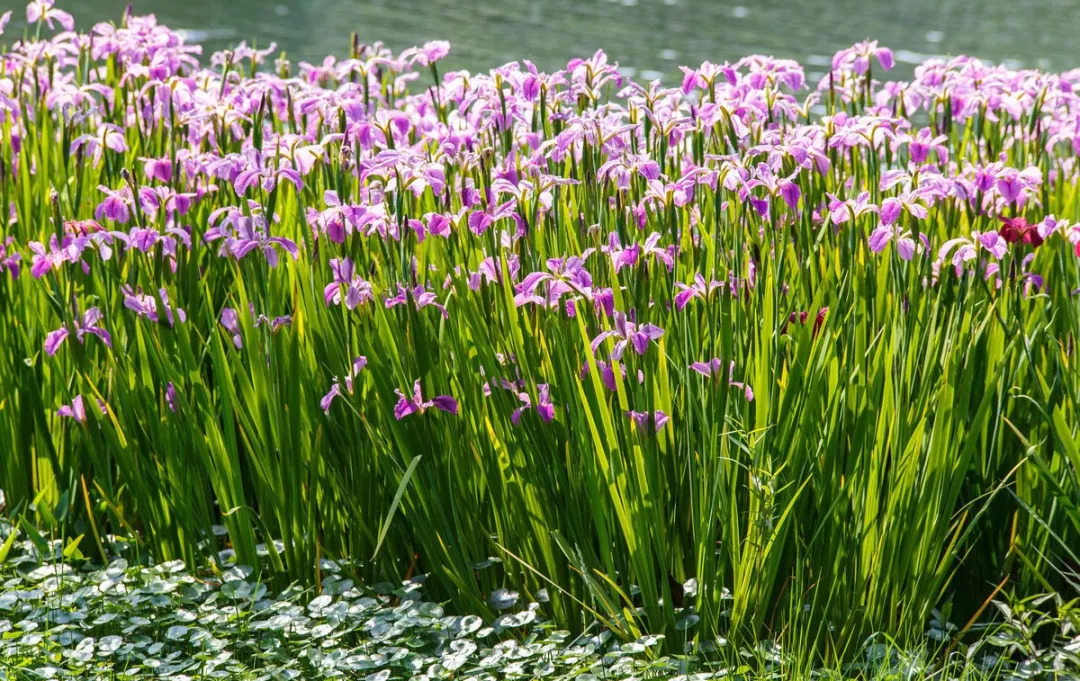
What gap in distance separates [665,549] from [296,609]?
0.91 metres

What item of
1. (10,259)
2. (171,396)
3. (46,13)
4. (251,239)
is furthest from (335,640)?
(46,13)

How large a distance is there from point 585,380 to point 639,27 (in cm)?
1853

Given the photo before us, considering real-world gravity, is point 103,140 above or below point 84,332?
above

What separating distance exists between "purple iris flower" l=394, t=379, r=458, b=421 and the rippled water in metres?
11.1

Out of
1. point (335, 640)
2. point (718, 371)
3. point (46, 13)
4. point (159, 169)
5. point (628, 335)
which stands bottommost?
point (335, 640)

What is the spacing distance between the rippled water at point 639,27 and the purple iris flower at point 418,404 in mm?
11110

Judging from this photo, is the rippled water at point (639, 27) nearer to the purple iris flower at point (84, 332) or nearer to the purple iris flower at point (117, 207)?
the purple iris flower at point (117, 207)

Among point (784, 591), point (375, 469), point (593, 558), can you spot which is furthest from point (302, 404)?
point (784, 591)

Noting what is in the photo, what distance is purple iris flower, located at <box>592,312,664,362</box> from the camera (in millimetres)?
2379

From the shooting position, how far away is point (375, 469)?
9.10 feet

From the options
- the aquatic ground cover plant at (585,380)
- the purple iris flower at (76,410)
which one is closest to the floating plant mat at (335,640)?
the aquatic ground cover plant at (585,380)

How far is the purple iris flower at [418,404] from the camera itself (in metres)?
2.56

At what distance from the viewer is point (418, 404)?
2.60m

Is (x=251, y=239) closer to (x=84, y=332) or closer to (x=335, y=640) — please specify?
(x=84, y=332)
